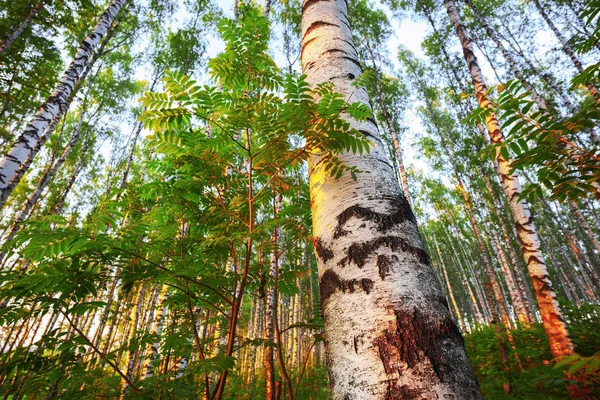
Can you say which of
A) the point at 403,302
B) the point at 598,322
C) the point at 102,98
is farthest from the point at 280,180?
the point at 102,98

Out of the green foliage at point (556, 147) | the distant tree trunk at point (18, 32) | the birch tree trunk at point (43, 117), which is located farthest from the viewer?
the distant tree trunk at point (18, 32)

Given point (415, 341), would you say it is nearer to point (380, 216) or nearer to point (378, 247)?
point (378, 247)

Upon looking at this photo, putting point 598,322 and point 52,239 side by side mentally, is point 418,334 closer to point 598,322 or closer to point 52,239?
point 52,239

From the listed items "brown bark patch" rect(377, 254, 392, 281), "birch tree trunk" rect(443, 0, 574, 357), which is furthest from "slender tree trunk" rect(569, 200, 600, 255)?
"brown bark patch" rect(377, 254, 392, 281)

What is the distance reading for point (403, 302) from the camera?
0.76m

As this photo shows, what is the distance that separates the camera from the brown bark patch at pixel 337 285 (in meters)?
0.82

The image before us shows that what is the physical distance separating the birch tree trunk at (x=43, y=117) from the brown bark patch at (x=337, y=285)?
5047mm

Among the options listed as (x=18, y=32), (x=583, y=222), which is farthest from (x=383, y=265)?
(x=583, y=222)

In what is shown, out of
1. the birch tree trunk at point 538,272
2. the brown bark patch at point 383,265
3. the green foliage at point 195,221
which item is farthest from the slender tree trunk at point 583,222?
the brown bark patch at point 383,265

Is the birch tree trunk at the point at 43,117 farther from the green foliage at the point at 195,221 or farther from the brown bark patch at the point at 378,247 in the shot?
the brown bark patch at the point at 378,247

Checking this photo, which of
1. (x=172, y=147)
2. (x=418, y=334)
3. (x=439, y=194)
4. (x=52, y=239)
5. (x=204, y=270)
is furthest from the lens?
(x=439, y=194)

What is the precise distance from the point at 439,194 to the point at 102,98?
18618mm

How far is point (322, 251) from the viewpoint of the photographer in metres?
1.01

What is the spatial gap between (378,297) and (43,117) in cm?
594
